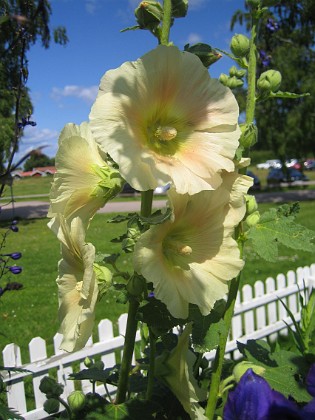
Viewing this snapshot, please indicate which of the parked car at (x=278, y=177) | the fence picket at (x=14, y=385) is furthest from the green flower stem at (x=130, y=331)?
the parked car at (x=278, y=177)

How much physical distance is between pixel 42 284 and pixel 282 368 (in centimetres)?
547

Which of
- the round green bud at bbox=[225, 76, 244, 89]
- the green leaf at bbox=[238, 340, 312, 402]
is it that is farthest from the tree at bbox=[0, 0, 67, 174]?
the green leaf at bbox=[238, 340, 312, 402]

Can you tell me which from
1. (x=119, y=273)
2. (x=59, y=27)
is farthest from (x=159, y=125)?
(x=59, y=27)

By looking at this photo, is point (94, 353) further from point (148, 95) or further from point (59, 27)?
point (59, 27)

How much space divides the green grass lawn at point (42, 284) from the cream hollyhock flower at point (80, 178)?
3.86 feet

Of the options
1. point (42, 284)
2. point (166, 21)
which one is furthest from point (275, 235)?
point (42, 284)

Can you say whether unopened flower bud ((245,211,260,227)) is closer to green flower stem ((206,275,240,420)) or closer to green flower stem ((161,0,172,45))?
green flower stem ((206,275,240,420))

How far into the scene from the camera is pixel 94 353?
3219 millimetres

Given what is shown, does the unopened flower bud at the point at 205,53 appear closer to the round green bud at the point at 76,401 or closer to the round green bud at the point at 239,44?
the round green bud at the point at 239,44

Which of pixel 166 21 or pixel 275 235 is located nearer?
pixel 166 21

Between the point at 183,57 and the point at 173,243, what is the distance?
1.07 feet

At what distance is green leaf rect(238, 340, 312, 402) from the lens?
45.9 inches

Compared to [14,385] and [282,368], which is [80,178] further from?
[14,385]

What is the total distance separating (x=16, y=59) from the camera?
3.12m
